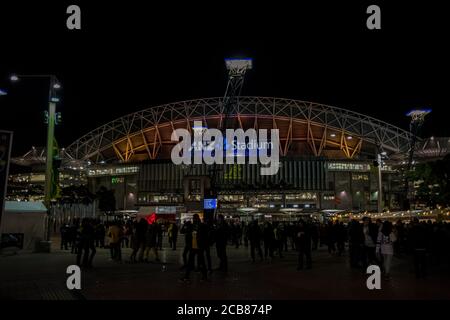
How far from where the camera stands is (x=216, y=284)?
12695 millimetres

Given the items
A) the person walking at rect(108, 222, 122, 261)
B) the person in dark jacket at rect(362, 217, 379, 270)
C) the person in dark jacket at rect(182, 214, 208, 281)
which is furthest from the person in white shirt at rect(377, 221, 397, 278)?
the person walking at rect(108, 222, 122, 261)

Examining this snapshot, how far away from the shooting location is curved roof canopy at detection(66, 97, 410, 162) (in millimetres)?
86188

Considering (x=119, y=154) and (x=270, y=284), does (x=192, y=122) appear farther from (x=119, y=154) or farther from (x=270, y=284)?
(x=270, y=284)

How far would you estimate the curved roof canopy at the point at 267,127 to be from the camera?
283ft

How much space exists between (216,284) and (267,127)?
77.6m

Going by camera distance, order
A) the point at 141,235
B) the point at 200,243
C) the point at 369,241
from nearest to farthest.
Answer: the point at 200,243 < the point at 369,241 < the point at 141,235

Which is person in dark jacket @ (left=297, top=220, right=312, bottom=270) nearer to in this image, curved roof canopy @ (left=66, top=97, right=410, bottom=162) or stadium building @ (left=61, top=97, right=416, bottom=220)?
stadium building @ (left=61, top=97, right=416, bottom=220)

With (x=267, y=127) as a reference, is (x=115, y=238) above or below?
below

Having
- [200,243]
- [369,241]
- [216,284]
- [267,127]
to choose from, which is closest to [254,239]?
[369,241]

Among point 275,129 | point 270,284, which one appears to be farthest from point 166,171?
point 270,284

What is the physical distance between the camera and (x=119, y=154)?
3745 inches

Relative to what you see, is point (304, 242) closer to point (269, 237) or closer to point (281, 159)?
point (269, 237)

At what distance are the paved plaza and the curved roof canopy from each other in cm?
6950
